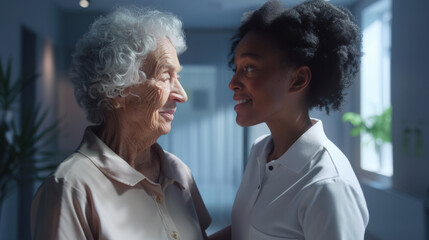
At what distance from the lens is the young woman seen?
93 cm

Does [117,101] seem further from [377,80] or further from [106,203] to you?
[377,80]

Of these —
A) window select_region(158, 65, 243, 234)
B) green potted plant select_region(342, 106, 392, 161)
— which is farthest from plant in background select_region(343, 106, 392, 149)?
window select_region(158, 65, 243, 234)

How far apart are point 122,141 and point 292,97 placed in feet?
1.82

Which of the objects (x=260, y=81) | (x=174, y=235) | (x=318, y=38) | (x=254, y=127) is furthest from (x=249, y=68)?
(x=254, y=127)

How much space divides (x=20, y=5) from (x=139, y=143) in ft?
7.89

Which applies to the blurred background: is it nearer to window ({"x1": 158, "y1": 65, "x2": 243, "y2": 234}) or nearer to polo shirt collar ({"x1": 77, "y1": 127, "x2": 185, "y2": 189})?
window ({"x1": 158, "y1": 65, "x2": 243, "y2": 234})

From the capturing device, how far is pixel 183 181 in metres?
1.25

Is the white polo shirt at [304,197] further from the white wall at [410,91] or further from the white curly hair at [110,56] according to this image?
the white wall at [410,91]

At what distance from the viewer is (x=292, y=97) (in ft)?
3.46

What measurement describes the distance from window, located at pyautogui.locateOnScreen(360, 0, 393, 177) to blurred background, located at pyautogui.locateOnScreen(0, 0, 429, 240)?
10 millimetres

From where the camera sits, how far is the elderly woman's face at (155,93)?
1.08 meters

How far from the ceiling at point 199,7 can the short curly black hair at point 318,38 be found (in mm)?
105

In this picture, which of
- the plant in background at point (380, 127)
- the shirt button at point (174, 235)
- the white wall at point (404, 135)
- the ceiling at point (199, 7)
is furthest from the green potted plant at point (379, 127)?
the shirt button at point (174, 235)

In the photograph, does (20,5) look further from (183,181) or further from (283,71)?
(283,71)
